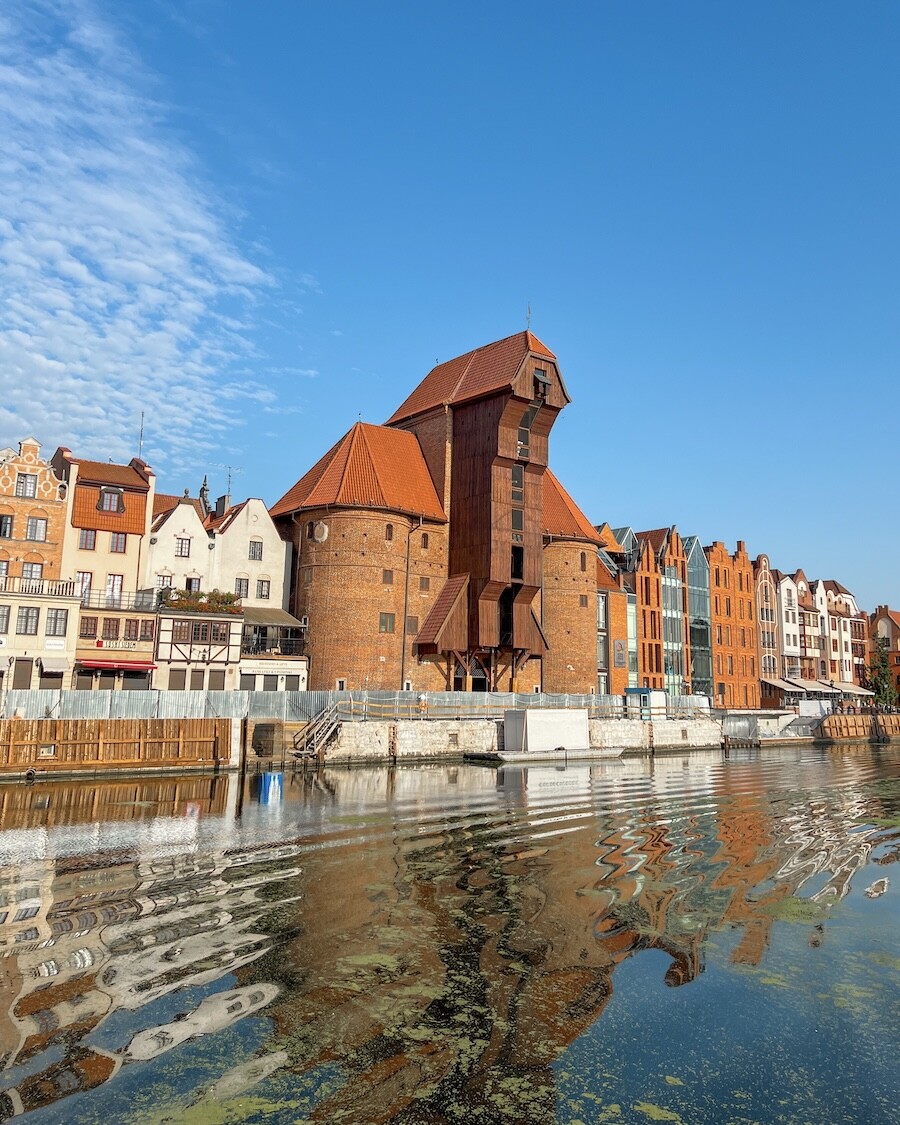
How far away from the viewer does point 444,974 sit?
10414 millimetres

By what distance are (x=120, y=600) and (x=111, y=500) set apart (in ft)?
20.3

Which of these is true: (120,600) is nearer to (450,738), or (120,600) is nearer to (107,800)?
(450,738)

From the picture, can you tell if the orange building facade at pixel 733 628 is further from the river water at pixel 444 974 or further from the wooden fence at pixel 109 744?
the river water at pixel 444 974

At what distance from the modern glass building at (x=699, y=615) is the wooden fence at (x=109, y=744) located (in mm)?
55930

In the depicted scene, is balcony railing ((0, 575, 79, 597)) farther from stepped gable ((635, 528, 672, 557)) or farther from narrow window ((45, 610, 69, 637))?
stepped gable ((635, 528, 672, 557))

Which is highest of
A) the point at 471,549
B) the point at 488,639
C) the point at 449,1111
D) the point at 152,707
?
the point at 471,549

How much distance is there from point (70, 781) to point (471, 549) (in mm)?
30437

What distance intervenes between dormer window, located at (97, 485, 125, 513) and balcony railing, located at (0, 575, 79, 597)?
20.2 feet

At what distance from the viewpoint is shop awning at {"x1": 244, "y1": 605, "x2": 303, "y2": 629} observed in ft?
169

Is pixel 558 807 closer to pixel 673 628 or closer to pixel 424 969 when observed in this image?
pixel 424 969

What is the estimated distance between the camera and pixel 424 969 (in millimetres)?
10578

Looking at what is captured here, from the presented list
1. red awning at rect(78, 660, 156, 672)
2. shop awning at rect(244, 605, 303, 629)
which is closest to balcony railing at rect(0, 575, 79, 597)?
red awning at rect(78, 660, 156, 672)

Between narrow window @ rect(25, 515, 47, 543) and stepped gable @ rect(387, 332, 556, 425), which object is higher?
stepped gable @ rect(387, 332, 556, 425)

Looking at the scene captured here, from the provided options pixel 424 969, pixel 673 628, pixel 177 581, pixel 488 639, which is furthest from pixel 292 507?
pixel 424 969
